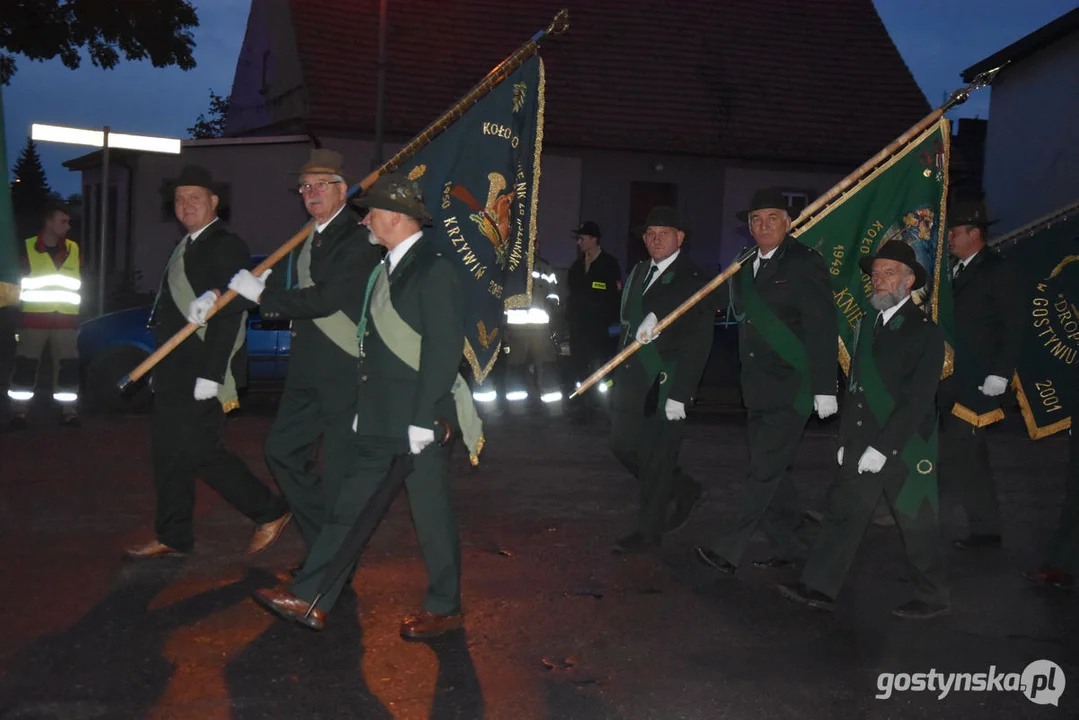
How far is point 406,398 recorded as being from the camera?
17.3 ft

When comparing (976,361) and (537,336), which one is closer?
(976,361)

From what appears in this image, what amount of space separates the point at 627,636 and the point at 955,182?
2253cm

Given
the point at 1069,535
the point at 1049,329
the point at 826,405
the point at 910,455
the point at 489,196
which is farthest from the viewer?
the point at 1049,329

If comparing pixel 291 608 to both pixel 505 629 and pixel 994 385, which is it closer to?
pixel 505 629

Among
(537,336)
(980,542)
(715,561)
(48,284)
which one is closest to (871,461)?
(715,561)

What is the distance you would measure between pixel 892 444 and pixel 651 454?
5.59ft

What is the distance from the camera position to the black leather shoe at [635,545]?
706cm

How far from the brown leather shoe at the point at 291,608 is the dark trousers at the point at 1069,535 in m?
4.11

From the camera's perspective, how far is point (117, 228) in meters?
26.0

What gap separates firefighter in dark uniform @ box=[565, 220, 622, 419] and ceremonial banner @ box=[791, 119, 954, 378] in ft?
17.3

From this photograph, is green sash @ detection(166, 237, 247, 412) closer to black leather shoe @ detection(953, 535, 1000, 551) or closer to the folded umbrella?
the folded umbrella

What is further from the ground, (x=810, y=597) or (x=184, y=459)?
(x=184, y=459)

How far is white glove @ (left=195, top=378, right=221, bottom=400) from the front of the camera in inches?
248

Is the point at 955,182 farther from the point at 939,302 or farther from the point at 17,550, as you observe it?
the point at 17,550
